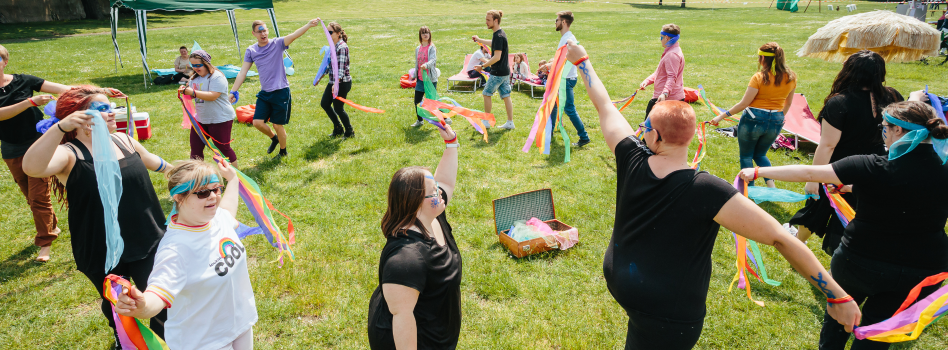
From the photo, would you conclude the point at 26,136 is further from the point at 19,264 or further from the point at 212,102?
the point at 212,102

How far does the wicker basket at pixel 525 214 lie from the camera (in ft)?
16.4

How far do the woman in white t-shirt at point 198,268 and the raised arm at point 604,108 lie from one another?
2.10 m

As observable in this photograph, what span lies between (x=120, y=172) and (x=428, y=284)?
7.03 ft

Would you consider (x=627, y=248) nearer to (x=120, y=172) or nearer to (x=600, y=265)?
(x=600, y=265)

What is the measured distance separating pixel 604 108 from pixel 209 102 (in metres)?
5.48

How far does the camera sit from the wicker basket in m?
5.00

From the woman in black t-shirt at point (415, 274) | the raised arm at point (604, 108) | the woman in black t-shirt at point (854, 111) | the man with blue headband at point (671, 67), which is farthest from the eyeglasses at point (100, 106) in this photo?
the man with blue headband at point (671, 67)

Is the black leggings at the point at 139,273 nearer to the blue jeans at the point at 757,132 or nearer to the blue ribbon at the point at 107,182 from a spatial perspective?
the blue ribbon at the point at 107,182

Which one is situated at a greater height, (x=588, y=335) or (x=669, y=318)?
(x=669, y=318)

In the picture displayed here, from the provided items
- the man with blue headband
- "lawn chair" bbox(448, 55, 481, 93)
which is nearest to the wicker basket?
the man with blue headband

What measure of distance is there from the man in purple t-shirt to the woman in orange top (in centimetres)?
587

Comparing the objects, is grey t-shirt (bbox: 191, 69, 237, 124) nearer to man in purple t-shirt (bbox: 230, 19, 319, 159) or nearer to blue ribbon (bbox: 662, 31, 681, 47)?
man in purple t-shirt (bbox: 230, 19, 319, 159)

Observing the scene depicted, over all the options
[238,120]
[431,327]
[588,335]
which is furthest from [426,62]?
[431,327]

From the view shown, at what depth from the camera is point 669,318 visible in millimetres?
2336
